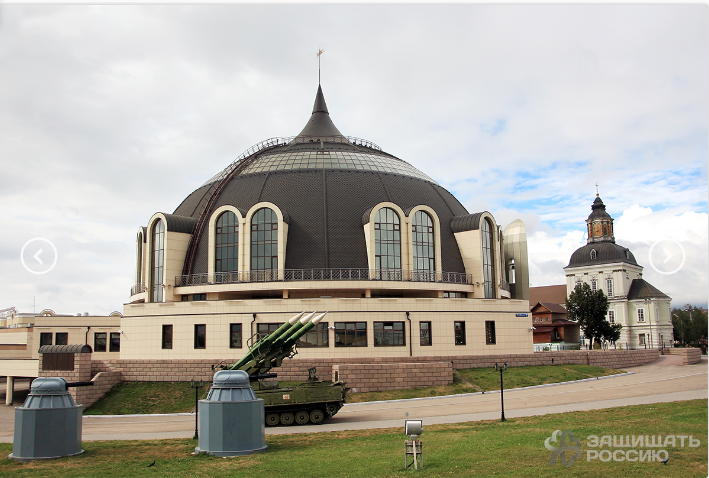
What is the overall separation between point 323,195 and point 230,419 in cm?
2761

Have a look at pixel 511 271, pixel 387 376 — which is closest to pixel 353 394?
pixel 387 376

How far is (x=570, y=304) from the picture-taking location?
6956 cm

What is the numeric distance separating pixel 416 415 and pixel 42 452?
14.9 m

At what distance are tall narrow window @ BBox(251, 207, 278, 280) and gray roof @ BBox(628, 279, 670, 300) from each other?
71.3m

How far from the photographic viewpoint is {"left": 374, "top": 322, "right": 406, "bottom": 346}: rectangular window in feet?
124

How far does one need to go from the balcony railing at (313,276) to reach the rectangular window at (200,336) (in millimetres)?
3766

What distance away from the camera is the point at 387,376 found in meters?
33.9

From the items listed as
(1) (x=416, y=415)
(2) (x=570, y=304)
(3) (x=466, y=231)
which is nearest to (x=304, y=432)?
(1) (x=416, y=415)

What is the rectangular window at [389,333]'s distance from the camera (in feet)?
124

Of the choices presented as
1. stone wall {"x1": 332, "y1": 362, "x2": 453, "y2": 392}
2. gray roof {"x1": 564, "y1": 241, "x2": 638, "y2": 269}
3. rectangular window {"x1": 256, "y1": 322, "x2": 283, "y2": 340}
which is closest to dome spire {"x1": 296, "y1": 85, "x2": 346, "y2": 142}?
rectangular window {"x1": 256, "y1": 322, "x2": 283, "y2": 340}

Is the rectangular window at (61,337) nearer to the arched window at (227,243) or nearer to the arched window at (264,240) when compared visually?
the arched window at (227,243)

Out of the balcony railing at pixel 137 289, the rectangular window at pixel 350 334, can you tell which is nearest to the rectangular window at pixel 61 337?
the balcony railing at pixel 137 289

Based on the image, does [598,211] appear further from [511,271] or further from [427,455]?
[427,455]

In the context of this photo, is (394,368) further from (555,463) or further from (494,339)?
(555,463)
